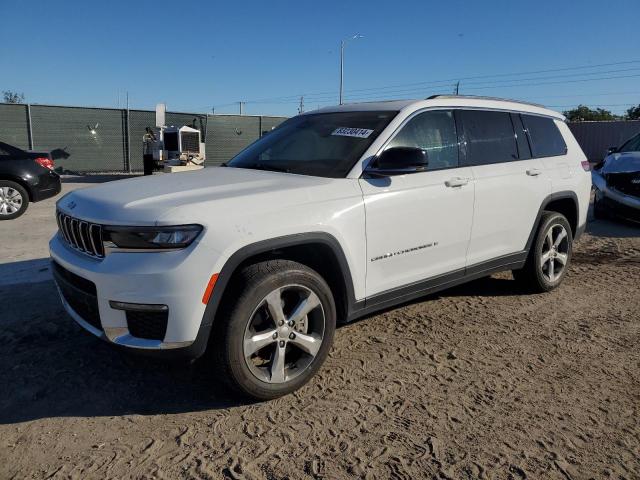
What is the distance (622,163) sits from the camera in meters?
9.09

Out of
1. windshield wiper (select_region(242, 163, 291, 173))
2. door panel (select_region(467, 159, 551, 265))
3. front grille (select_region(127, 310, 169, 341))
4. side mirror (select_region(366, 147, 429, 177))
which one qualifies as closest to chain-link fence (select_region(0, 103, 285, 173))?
door panel (select_region(467, 159, 551, 265))

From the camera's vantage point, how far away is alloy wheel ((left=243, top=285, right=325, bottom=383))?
2.98 m

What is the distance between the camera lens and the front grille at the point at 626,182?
8.80 m

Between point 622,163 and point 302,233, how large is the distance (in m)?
8.13

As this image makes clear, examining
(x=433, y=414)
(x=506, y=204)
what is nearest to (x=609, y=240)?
(x=506, y=204)

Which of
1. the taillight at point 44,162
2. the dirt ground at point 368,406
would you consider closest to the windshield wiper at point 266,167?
the dirt ground at point 368,406

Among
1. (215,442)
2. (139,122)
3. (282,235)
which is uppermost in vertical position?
(139,122)

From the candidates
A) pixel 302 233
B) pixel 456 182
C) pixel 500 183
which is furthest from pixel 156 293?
pixel 500 183

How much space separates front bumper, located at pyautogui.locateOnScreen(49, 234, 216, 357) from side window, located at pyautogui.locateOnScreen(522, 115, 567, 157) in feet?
11.7

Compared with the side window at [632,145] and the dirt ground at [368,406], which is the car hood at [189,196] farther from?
the side window at [632,145]

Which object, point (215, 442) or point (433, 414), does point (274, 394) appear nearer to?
point (215, 442)

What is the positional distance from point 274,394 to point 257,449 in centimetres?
46

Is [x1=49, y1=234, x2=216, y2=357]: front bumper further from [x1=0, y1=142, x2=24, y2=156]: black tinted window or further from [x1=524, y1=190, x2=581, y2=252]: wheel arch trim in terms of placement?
[x1=0, y1=142, x2=24, y2=156]: black tinted window

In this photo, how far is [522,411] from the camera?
2996 mm
